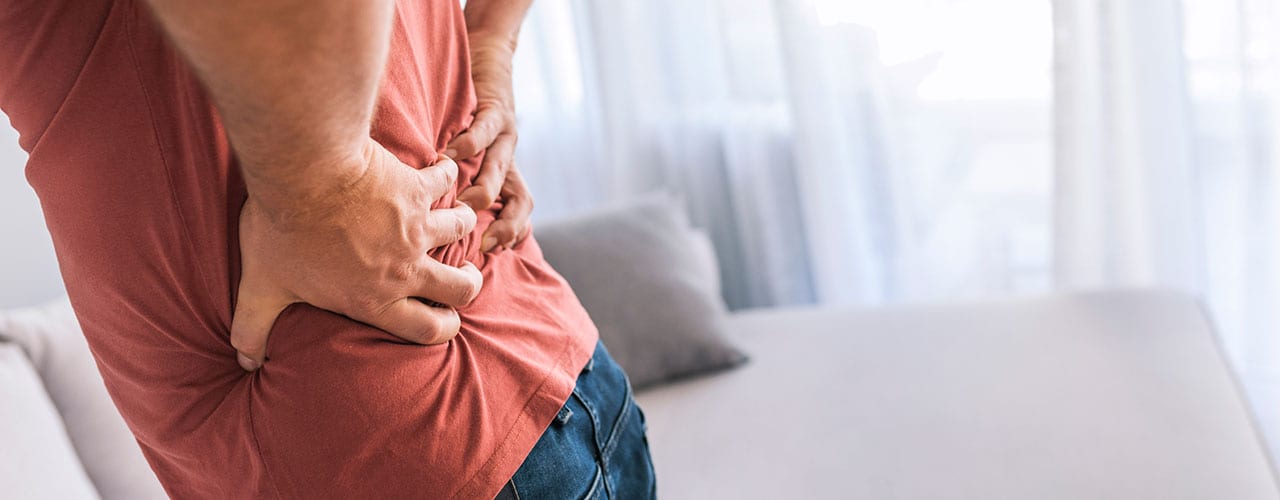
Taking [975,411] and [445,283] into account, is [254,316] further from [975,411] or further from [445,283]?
[975,411]

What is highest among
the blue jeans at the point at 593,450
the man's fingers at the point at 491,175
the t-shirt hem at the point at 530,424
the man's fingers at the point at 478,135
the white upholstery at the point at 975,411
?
the man's fingers at the point at 478,135

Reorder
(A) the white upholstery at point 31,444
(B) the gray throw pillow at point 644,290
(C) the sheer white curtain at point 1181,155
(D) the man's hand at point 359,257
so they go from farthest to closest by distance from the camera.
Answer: (C) the sheer white curtain at point 1181,155
(B) the gray throw pillow at point 644,290
(A) the white upholstery at point 31,444
(D) the man's hand at point 359,257

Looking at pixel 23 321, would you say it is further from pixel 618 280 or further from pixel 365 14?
pixel 365 14

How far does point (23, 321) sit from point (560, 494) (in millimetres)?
1018

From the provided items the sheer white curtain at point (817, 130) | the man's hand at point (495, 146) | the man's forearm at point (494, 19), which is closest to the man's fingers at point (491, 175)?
the man's hand at point (495, 146)

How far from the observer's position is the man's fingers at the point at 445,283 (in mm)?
668

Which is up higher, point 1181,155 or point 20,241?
point 20,241

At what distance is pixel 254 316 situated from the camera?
2.07 ft

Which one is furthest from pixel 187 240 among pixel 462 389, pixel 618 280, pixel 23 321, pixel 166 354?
pixel 618 280

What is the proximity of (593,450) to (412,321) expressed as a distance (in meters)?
0.17

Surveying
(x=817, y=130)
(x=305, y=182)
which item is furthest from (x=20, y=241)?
(x=817, y=130)

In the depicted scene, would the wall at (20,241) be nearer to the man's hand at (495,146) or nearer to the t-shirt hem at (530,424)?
the man's hand at (495,146)

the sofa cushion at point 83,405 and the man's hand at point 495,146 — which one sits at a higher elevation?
the man's hand at point 495,146

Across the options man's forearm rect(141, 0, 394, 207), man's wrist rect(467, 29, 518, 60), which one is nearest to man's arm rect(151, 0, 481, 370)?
man's forearm rect(141, 0, 394, 207)
